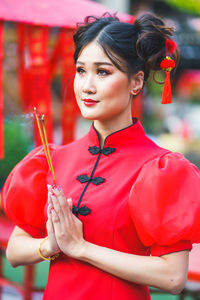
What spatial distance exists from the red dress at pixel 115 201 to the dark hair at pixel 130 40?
204 millimetres

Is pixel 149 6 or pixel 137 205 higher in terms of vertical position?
pixel 137 205

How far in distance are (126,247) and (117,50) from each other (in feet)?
1.92

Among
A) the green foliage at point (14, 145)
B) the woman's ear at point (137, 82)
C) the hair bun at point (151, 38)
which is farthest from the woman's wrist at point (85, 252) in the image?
the green foliage at point (14, 145)

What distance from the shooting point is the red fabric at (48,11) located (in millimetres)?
3096

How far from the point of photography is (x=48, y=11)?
3436 mm

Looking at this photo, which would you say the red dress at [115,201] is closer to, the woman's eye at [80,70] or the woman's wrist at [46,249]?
the woman's wrist at [46,249]

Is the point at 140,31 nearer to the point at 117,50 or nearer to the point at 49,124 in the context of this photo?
the point at 117,50

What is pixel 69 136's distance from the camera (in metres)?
4.04

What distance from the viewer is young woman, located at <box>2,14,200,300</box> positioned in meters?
1.28

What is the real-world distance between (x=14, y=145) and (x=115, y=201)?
3.89 meters

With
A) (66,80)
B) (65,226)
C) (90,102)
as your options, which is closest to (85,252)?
(65,226)

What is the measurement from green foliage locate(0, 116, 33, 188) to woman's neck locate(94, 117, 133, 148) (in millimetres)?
3561

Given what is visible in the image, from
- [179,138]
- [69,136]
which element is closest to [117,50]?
[69,136]

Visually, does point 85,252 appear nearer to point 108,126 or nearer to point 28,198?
point 28,198
